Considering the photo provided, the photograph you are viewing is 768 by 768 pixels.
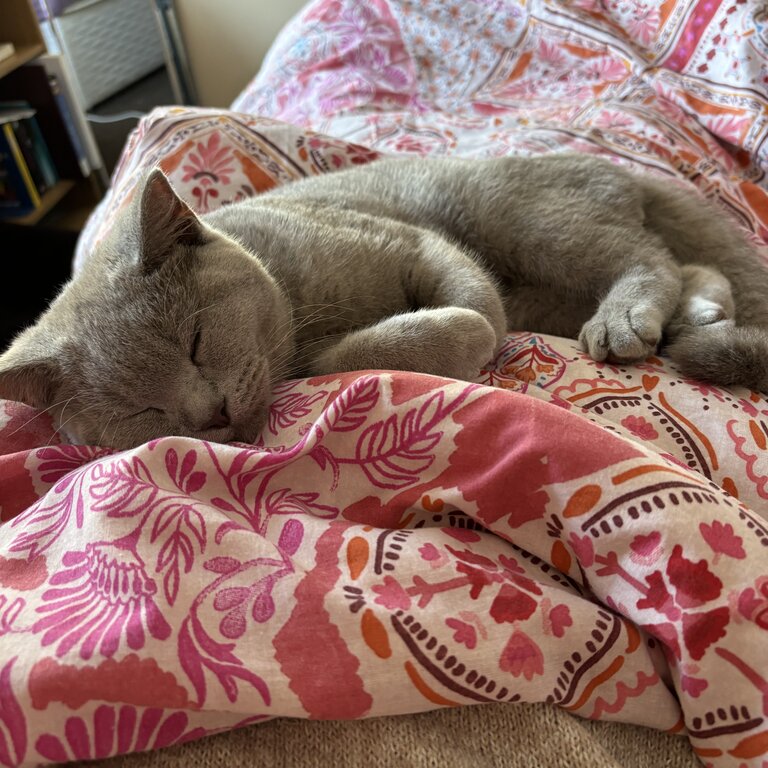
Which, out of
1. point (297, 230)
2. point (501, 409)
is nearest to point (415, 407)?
point (501, 409)

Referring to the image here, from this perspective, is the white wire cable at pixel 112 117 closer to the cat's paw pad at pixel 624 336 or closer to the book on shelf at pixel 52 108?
the book on shelf at pixel 52 108

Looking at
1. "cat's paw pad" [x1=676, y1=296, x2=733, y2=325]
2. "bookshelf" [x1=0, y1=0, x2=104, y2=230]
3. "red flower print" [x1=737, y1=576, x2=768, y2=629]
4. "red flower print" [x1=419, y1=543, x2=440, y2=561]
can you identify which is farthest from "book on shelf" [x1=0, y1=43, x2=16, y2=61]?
"red flower print" [x1=737, y1=576, x2=768, y2=629]

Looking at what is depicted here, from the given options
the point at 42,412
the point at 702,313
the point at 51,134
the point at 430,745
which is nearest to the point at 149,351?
the point at 42,412

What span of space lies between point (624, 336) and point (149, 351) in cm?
69

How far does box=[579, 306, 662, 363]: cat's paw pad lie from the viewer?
1.01 meters

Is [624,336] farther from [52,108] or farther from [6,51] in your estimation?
[52,108]

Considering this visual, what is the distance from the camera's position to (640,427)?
0.88 metres

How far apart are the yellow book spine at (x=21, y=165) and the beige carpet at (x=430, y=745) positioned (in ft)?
8.71

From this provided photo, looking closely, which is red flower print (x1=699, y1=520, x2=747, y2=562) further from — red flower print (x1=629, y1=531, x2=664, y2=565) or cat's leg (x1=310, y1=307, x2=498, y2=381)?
cat's leg (x1=310, y1=307, x2=498, y2=381)

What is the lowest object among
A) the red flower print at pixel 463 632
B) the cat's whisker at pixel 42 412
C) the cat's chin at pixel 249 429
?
the cat's chin at pixel 249 429

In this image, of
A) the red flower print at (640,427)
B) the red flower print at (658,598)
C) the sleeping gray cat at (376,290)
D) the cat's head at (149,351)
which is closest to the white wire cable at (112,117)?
the sleeping gray cat at (376,290)

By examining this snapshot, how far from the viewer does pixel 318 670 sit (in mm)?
578

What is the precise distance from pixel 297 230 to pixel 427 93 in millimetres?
1106

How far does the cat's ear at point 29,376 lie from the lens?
34.2 inches
